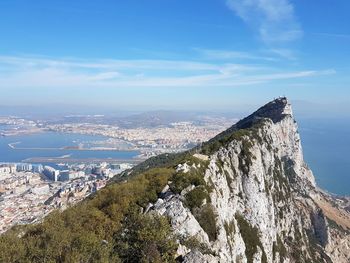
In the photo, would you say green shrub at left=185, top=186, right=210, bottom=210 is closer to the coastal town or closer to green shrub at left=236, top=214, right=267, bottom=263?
green shrub at left=236, top=214, right=267, bottom=263

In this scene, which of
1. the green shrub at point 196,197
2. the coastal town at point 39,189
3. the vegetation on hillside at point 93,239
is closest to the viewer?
the vegetation on hillside at point 93,239

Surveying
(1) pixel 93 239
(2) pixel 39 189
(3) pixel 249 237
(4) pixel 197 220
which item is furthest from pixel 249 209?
(2) pixel 39 189

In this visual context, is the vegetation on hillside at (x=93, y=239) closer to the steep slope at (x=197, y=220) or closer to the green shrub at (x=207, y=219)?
the steep slope at (x=197, y=220)

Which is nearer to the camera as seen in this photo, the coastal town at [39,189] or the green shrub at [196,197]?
the green shrub at [196,197]

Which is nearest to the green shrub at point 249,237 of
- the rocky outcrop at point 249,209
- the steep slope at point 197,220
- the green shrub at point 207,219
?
the rocky outcrop at point 249,209

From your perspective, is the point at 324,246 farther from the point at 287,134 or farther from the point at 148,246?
the point at 148,246

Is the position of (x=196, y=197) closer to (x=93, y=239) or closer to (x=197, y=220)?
(x=197, y=220)

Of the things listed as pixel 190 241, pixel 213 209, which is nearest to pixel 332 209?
pixel 213 209

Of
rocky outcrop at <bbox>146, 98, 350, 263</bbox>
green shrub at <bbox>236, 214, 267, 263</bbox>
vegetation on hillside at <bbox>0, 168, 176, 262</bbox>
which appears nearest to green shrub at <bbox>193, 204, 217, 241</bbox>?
rocky outcrop at <bbox>146, 98, 350, 263</bbox>
